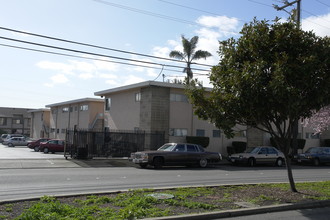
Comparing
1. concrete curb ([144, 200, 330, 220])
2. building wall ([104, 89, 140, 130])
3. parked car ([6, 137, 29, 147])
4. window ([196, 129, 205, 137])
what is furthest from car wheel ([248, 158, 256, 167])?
parked car ([6, 137, 29, 147])

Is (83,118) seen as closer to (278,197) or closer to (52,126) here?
(52,126)

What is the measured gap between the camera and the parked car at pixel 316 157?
85.2ft

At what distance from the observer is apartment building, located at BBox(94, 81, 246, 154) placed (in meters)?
27.0

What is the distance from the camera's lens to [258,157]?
2373cm

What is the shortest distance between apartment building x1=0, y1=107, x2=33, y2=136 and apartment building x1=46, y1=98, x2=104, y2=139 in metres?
33.6

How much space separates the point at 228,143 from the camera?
30.4 meters

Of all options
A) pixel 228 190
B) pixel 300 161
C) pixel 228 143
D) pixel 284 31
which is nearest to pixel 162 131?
pixel 228 143

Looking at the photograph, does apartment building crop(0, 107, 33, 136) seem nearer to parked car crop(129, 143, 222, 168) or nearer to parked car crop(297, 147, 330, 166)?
parked car crop(129, 143, 222, 168)

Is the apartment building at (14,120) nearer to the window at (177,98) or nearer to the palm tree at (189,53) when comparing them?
the palm tree at (189,53)

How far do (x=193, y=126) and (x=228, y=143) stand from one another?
4052 millimetres

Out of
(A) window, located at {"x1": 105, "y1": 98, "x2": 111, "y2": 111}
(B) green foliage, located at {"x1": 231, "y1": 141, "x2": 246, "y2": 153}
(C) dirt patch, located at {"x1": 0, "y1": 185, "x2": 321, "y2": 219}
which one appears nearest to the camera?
(C) dirt patch, located at {"x1": 0, "y1": 185, "x2": 321, "y2": 219}

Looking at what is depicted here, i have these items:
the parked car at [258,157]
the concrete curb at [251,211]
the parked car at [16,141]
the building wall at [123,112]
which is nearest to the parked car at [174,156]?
the parked car at [258,157]

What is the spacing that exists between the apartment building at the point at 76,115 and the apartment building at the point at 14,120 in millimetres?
33639

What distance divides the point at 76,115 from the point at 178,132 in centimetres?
1977
